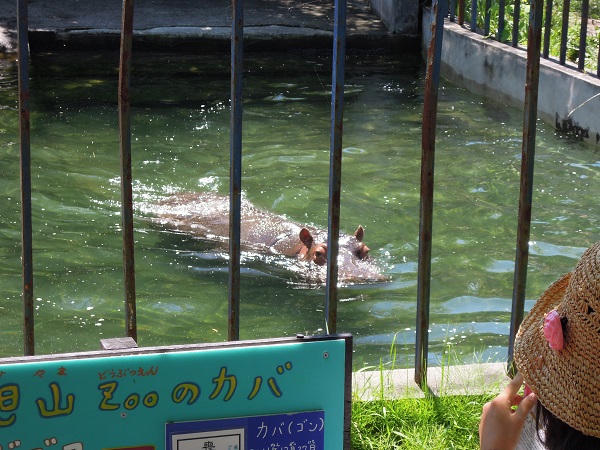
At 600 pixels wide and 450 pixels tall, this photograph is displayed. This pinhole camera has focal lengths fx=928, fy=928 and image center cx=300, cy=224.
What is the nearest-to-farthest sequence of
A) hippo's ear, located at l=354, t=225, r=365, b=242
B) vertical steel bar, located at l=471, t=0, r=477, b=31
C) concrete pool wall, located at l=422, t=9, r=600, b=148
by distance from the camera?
hippo's ear, located at l=354, t=225, r=365, b=242 → concrete pool wall, located at l=422, t=9, r=600, b=148 → vertical steel bar, located at l=471, t=0, r=477, b=31

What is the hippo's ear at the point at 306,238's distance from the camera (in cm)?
642

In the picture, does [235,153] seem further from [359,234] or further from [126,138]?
[359,234]

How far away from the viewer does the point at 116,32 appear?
13211 millimetres

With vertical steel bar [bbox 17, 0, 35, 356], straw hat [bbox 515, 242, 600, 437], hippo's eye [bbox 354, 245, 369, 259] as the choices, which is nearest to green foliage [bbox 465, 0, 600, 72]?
hippo's eye [bbox 354, 245, 369, 259]

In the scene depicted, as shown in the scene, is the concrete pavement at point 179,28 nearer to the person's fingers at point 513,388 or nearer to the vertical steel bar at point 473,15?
the vertical steel bar at point 473,15

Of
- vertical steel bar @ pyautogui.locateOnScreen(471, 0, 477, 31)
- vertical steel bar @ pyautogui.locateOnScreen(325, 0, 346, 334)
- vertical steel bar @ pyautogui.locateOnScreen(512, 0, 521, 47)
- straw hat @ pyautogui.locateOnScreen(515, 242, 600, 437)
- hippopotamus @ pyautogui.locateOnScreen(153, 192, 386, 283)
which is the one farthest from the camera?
vertical steel bar @ pyautogui.locateOnScreen(471, 0, 477, 31)

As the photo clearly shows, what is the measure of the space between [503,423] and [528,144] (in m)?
1.14

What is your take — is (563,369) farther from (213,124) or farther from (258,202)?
(213,124)

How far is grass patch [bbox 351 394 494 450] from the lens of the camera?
298cm

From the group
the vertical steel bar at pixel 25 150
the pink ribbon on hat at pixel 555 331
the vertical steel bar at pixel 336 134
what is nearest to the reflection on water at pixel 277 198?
the vertical steel bar at pixel 336 134

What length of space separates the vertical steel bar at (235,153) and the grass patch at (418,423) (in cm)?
53

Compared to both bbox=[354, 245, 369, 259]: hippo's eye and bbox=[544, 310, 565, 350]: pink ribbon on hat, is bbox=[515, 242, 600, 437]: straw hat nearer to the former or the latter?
bbox=[544, 310, 565, 350]: pink ribbon on hat

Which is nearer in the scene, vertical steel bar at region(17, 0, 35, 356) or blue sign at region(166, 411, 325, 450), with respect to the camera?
blue sign at region(166, 411, 325, 450)

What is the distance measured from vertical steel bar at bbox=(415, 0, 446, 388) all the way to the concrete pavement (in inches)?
419
